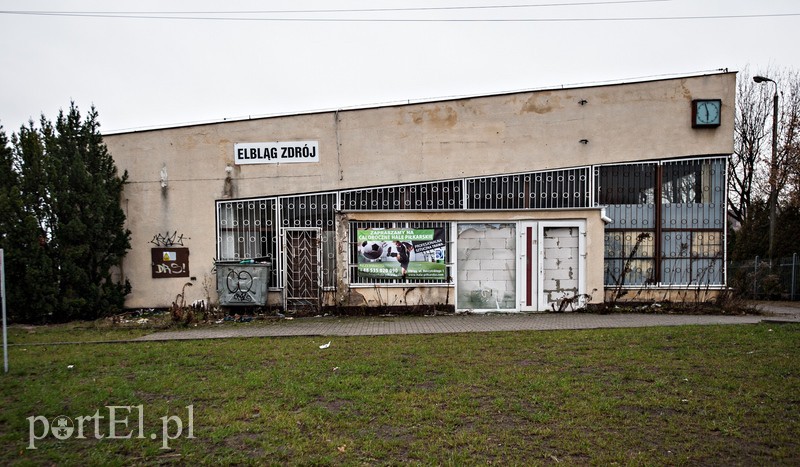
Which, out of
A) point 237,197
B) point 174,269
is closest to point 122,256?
point 174,269

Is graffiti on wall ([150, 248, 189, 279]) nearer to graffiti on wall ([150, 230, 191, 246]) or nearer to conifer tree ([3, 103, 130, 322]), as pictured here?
graffiti on wall ([150, 230, 191, 246])

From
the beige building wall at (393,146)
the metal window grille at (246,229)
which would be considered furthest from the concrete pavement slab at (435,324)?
the beige building wall at (393,146)

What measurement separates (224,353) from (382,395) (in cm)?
373

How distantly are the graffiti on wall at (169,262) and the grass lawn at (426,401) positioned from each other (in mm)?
4841

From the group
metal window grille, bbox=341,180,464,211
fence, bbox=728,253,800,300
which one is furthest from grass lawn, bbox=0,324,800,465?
fence, bbox=728,253,800,300

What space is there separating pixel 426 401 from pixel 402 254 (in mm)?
7645

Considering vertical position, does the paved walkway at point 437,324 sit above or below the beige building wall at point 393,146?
below

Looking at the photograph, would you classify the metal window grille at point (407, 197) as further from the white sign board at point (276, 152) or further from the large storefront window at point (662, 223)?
the large storefront window at point (662, 223)

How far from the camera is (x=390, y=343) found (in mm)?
9055

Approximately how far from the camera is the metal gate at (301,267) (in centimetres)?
1339

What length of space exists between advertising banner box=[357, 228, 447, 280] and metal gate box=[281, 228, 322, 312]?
47.1 inches

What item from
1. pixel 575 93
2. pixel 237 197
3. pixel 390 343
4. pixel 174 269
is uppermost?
pixel 575 93

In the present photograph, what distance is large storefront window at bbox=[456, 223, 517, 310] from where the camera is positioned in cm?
1300

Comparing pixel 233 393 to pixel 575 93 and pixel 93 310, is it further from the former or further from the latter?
pixel 575 93
